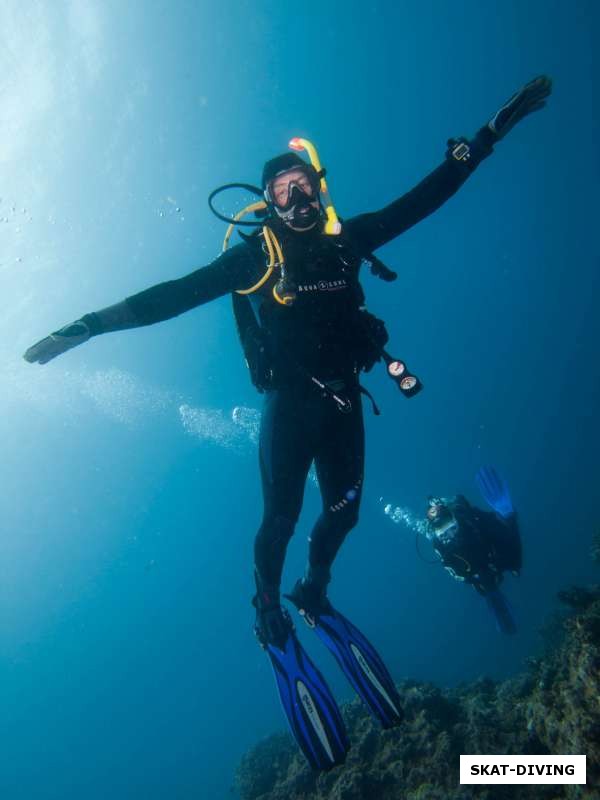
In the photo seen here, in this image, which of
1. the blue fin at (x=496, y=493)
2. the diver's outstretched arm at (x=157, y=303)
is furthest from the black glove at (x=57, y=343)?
the blue fin at (x=496, y=493)

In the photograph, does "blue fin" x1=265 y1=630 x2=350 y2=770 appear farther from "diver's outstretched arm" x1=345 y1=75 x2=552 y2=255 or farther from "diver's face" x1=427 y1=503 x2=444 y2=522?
"diver's face" x1=427 y1=503 x2=444 y2=522

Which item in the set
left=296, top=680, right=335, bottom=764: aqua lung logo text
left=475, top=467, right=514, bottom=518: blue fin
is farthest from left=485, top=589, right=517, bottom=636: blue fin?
left=296, top=680, right=335, bottom=764: aqua lung logo text

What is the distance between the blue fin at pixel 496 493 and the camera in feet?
26.1

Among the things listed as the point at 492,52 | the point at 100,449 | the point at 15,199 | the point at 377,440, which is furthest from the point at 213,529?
the point at 492,52

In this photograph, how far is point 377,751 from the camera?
219 inches

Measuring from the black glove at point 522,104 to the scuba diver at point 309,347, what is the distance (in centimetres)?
1

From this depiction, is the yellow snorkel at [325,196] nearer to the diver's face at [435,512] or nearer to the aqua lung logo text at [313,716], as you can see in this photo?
the aqua lung logo text at [313,716]

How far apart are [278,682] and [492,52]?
42502 mm

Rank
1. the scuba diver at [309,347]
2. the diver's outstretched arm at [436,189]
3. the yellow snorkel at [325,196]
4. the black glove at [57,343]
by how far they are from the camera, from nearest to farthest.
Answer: the black glove at [57,343] < the scuba diver at [309,347] < the yellow snorkel at [325,196] < the diver's outstretched arm at [436,189]

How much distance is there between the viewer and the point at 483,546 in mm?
8023

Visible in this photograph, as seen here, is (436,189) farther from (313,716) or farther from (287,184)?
(313,716)

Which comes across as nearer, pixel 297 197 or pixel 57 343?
pixel 57 343

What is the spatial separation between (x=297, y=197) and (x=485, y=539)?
6.94 meters

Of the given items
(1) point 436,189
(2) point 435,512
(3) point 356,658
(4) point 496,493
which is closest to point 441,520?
(2) point 435,512
